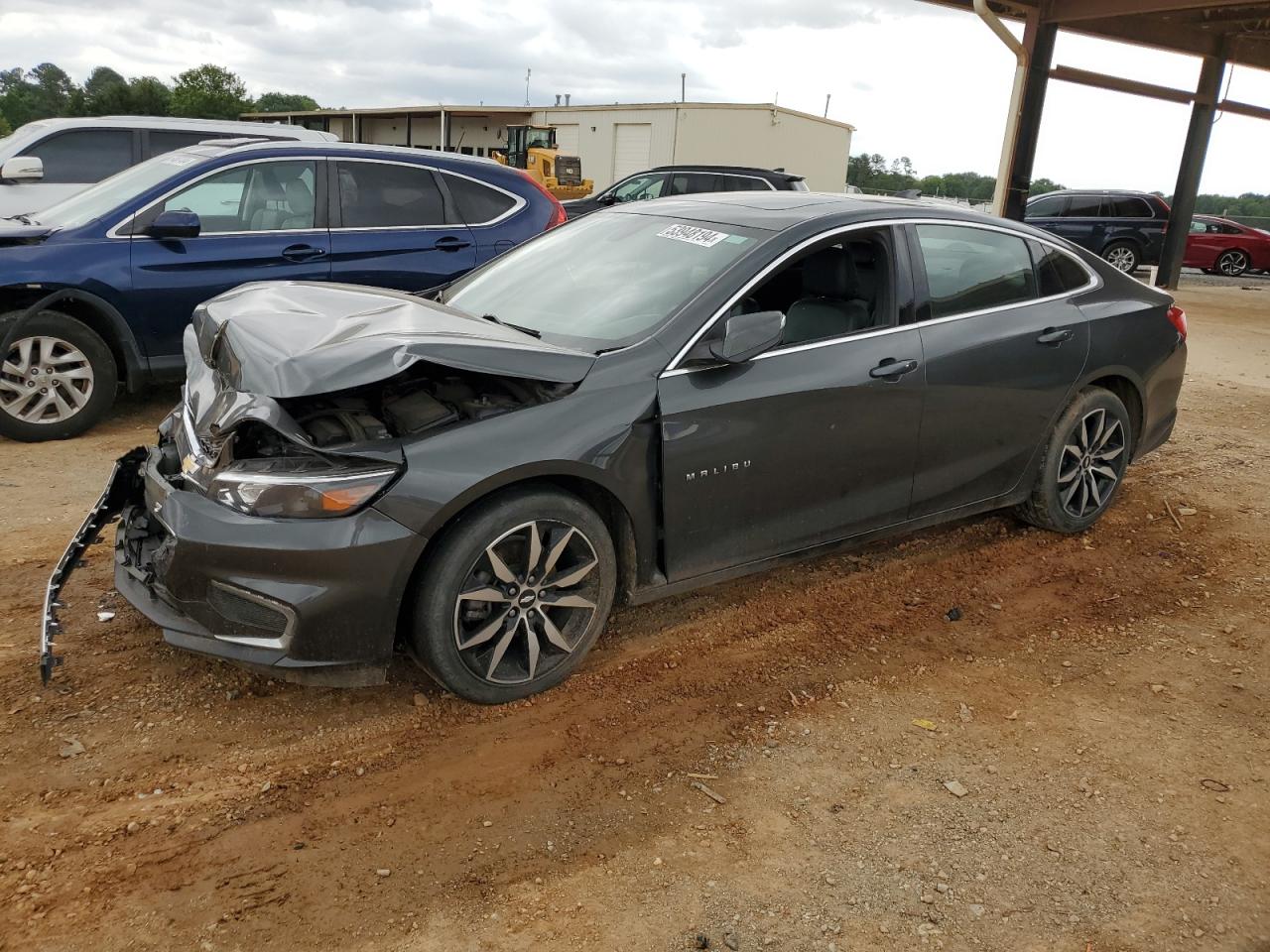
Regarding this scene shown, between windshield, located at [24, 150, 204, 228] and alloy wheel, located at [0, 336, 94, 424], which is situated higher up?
windshield, located at [24, 150, 204, 228]

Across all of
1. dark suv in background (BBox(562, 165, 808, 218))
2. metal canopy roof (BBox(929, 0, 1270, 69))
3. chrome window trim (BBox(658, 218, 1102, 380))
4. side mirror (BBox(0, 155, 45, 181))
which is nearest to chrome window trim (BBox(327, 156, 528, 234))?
side mirror (BBox(0, 155, 45, 181))

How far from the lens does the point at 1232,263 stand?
77.8 ft

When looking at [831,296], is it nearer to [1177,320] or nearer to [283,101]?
[1177,320]

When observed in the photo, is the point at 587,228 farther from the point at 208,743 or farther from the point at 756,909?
the point at 756,909

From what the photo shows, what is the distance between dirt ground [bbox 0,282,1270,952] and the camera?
8.24ft

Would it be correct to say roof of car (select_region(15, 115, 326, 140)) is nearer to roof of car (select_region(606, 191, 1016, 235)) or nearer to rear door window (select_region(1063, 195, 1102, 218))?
roof of car (select_region(606, 191, 1016, 235))

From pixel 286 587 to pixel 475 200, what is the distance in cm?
484

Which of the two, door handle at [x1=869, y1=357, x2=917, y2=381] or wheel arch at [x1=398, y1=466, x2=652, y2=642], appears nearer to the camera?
wheel arch at [x1=398, y1=466, x2=652, y2=642]

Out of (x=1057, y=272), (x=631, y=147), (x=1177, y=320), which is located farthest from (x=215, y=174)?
(x=631, y=147)

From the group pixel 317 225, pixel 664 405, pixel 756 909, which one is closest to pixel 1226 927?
pixel 756 909

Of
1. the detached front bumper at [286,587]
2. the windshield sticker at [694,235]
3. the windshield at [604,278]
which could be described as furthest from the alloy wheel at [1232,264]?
the detached front bumper at [286,587]

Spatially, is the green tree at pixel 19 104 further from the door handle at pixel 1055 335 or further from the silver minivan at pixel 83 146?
the door handle at pixel 1055 335

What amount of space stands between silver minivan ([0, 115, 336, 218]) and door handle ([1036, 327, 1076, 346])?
7.50m

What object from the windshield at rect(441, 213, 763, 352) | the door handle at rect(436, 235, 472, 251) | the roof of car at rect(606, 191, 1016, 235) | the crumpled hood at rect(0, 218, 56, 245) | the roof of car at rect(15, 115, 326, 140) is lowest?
the crumpled hood at rect(0, 218, 56, 245)
